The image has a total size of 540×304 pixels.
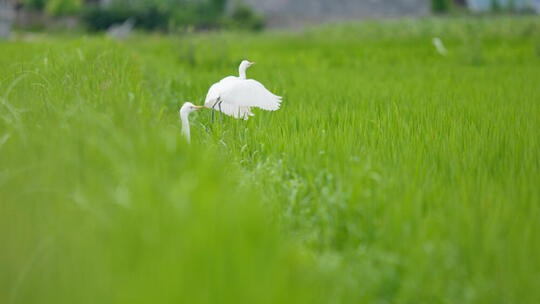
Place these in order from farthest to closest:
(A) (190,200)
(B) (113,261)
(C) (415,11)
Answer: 1. (C) (415,11)
2. (A) (190,200)
3. (B) (113,261)

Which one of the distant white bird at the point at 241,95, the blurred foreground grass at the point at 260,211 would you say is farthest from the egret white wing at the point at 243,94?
the blurred foreground grass at the point at 260,211

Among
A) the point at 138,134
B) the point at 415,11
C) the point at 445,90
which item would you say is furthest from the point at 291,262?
the point at 415,11

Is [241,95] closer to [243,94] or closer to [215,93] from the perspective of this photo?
[243,94]

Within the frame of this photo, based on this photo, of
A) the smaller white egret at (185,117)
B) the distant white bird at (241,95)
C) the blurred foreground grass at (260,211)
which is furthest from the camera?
the distant white bird at (241,95)

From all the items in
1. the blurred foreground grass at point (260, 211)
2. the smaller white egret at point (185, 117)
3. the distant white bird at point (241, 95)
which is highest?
the distant white bird at point (241, 95)

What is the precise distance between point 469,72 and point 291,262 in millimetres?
5043

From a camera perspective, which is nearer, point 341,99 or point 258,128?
point 258,128

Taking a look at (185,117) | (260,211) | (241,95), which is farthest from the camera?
(241,95)

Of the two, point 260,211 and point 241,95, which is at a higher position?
point 241,95

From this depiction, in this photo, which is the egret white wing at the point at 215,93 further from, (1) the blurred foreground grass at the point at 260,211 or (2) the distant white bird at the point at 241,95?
(1) the blurred foreground grass at the point at 260,211

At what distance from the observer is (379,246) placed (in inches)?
53.7

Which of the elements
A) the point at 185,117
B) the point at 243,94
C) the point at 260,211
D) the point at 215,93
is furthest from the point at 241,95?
the point at 260,211

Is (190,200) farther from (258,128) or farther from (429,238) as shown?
(258,128)

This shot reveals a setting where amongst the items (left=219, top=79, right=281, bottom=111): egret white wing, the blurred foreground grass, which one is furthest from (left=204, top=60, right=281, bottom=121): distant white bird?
the blurred foreground grass
